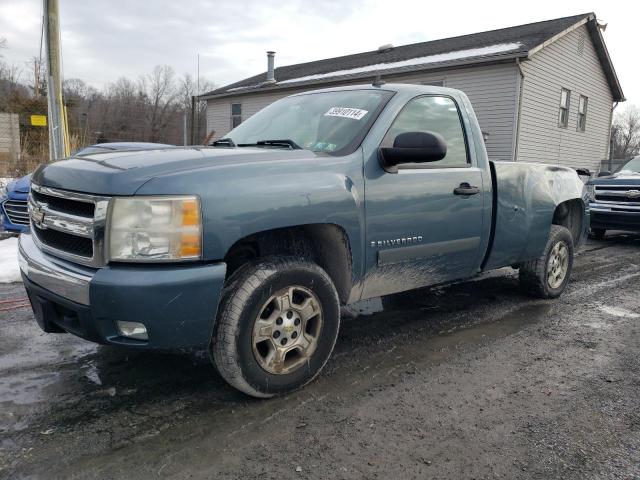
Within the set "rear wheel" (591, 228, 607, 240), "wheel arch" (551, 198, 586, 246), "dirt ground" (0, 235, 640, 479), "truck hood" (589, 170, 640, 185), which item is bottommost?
"dirt ground" (0, 235, 640, 479)

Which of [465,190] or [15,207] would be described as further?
[15,207]

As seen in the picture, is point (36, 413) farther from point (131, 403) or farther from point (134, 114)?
point (134, 114)

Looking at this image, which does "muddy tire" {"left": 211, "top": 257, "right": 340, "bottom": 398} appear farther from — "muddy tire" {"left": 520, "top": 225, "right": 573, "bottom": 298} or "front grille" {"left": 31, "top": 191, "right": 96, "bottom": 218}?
"muddy tire" {"left": 520, "top": 225, "right": 573, "bottom": 298}

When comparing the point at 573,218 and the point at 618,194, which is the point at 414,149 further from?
the point at 618,194

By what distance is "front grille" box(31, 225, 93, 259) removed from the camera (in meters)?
2.62

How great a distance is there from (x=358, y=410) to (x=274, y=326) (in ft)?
2.13

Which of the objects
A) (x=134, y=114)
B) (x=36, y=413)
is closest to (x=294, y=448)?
(x=36, y=413)

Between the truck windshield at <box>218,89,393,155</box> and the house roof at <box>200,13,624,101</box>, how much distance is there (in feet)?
43.6

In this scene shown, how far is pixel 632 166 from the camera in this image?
10.9m

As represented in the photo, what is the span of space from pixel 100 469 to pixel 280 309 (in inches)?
45.0

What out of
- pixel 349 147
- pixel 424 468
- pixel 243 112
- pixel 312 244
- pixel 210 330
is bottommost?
pixel 424 468

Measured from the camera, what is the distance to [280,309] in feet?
9.57

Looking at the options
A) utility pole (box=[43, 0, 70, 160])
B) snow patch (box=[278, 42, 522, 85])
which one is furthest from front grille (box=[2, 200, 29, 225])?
snow patch (box=[278, 42, 522, 85])

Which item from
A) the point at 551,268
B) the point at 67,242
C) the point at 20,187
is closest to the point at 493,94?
the point at 551,268
